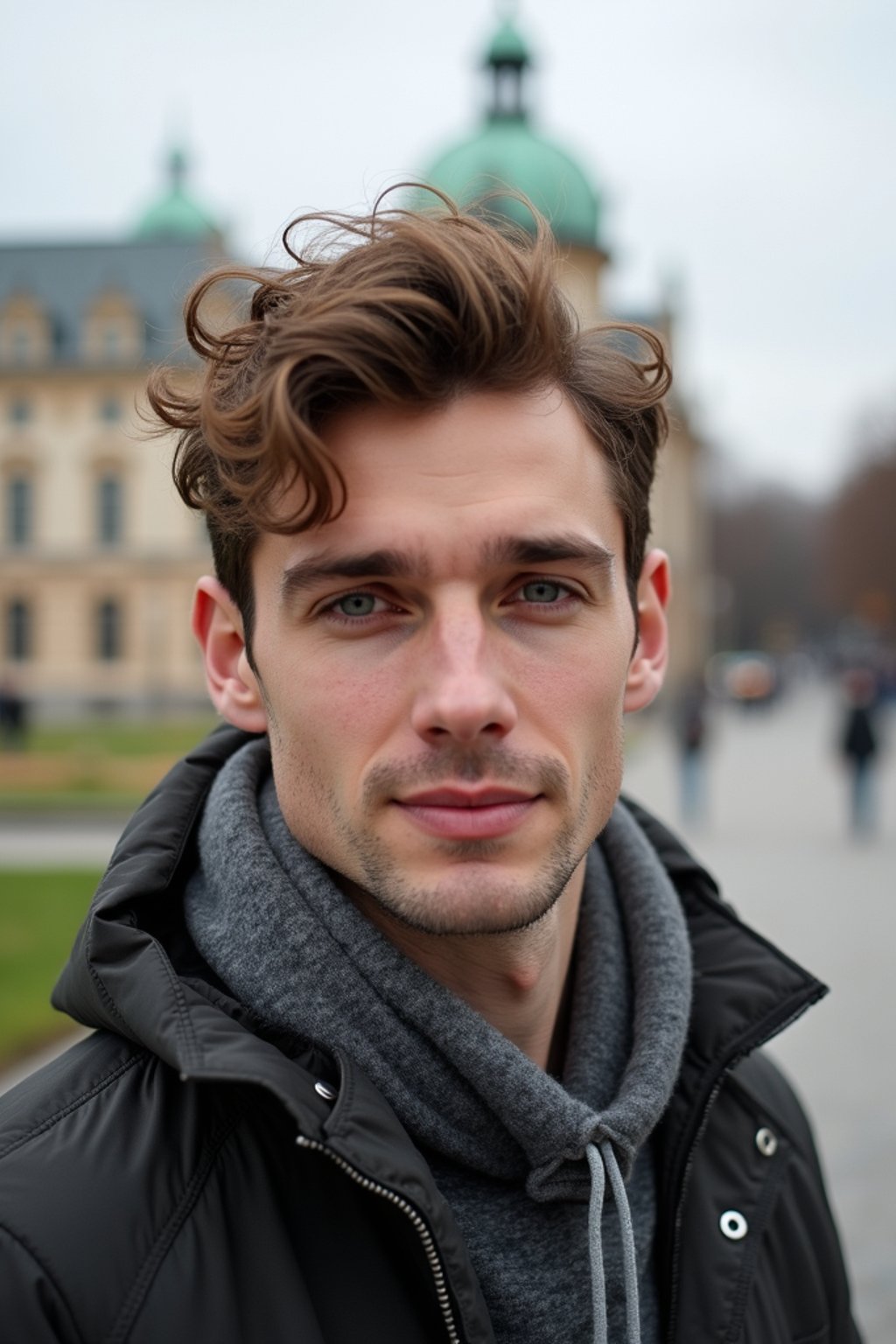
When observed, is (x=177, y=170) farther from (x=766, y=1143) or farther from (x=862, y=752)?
(x=766, y=1143)

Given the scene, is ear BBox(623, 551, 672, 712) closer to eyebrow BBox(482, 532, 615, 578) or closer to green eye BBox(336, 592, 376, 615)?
eyebrow BBox(482, 532, 615, 578)

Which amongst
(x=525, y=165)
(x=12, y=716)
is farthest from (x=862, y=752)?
(x=525, y=165)

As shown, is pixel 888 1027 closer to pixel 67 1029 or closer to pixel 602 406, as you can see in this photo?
pixel 67 1029

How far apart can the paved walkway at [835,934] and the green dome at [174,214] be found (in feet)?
134

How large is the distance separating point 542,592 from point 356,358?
1.30 ft

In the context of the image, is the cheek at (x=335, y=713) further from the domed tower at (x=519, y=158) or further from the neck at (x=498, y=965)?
the domed tower at (x=519, y=158)

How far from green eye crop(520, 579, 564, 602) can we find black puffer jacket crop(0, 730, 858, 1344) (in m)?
0.61

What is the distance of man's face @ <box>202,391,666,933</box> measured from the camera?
1851mm

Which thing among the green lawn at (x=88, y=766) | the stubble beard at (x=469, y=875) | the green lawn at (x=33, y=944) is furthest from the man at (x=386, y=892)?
the green lawn at (x=88, y=766)

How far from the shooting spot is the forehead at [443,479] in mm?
1887

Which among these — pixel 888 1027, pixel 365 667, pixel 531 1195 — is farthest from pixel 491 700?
pixel 888 1027

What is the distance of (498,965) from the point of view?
2027 millimetres

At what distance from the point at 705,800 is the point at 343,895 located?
53.2ft

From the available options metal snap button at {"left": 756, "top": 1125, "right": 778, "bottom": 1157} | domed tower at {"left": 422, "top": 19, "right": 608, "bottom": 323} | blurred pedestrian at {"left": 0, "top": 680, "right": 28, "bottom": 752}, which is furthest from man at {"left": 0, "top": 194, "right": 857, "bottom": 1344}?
domed tower at {"left": 422, "top": 19, "right": 608, "bottom": 323}
